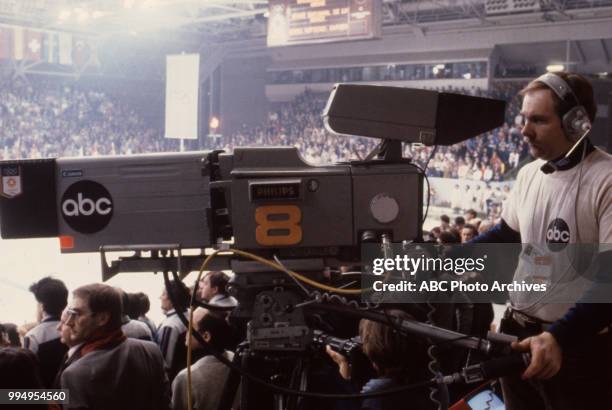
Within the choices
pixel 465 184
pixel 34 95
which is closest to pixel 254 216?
pixel 465 184

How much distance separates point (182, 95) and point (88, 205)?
945 cm

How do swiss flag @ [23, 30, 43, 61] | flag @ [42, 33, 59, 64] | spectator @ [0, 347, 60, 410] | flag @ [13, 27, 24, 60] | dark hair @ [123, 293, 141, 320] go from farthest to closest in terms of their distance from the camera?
flag @ [42, 33, 59, 64], swiss flag @ [23, 30, 43, 61], flag @ [13, 27, 24, 60], dark hair @ [123, 293, 141, 320], spectator @ [0, 347, 60, 410]

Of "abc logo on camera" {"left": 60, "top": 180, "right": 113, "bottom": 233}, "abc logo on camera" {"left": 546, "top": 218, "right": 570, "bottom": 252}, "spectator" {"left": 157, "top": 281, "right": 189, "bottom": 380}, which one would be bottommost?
"spectator" {"left": 157, "top": 281, "right": 189, "bottom": 380}

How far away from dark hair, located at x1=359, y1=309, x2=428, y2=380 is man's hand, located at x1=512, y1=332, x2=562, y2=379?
1.52 ft

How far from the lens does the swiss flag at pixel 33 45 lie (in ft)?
56.5

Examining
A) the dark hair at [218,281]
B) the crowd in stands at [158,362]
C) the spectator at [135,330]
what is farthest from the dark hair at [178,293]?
the dark hair at [218,281]

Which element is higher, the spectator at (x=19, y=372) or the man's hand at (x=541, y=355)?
the man's hand at (x=541, y=355)

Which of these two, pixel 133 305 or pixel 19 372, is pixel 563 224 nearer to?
pixel 19 372

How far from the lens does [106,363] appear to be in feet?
6.69

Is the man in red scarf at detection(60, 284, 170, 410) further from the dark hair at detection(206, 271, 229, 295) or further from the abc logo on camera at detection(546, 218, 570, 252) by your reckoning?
the abc logo on camera at detection(546, 218, 570, 252)

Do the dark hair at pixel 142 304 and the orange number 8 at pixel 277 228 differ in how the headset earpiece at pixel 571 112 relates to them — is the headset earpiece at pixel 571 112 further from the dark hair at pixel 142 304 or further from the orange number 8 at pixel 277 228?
the dark hair at pixel 142 304

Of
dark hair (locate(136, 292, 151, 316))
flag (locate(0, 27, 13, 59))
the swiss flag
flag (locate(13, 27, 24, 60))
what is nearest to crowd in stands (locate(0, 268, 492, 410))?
dark hair (locate(136, 292, 151, 316))

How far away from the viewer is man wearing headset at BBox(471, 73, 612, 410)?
1.49 meters

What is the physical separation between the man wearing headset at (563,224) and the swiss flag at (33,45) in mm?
17949
